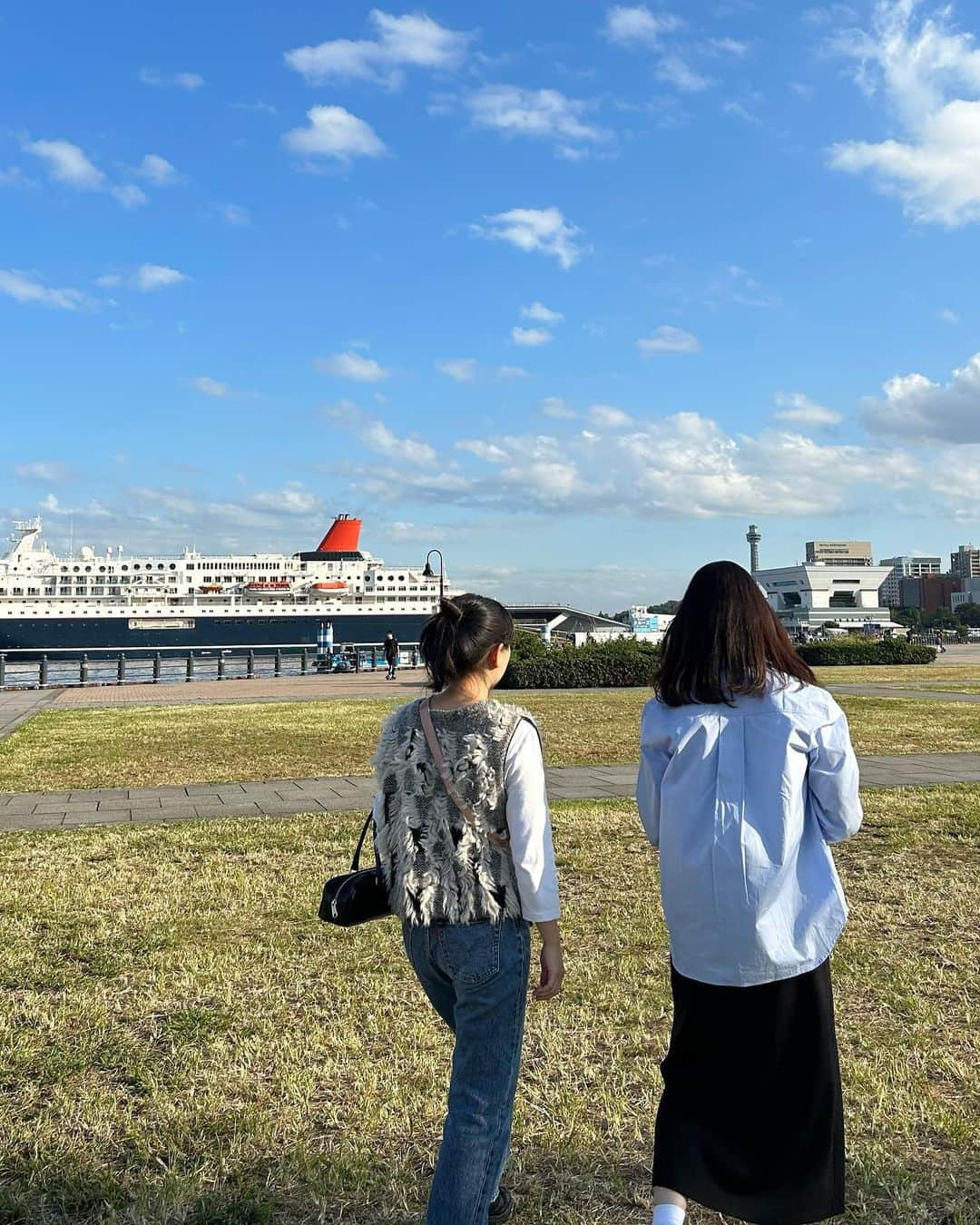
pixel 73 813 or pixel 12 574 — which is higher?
pixel 12 574

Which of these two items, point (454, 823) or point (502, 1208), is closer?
point (454, 823)

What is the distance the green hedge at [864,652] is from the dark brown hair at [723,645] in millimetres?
29680

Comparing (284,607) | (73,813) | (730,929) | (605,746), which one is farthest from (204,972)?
(284,607)

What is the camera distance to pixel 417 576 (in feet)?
212

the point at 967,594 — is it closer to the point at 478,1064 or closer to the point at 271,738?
the point at 271,738

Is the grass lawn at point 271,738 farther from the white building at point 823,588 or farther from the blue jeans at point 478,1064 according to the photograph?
the white building at point 823,588

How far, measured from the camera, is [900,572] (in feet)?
559

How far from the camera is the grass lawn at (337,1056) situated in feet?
8.11

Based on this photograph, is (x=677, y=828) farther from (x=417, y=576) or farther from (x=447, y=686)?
(x=417, y=576)

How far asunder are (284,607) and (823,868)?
195ft

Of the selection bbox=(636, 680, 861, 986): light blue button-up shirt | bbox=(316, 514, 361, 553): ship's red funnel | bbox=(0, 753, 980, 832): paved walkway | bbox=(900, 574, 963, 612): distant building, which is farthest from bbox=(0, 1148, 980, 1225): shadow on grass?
bbox=(900, 574, 963, 612): distant building

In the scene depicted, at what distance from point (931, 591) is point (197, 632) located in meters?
125

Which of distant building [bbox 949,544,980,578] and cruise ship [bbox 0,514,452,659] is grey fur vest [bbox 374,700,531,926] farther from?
distant building [bbox 949,544,980,578]

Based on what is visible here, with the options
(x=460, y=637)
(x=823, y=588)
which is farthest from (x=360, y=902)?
(x=823, y=588)
